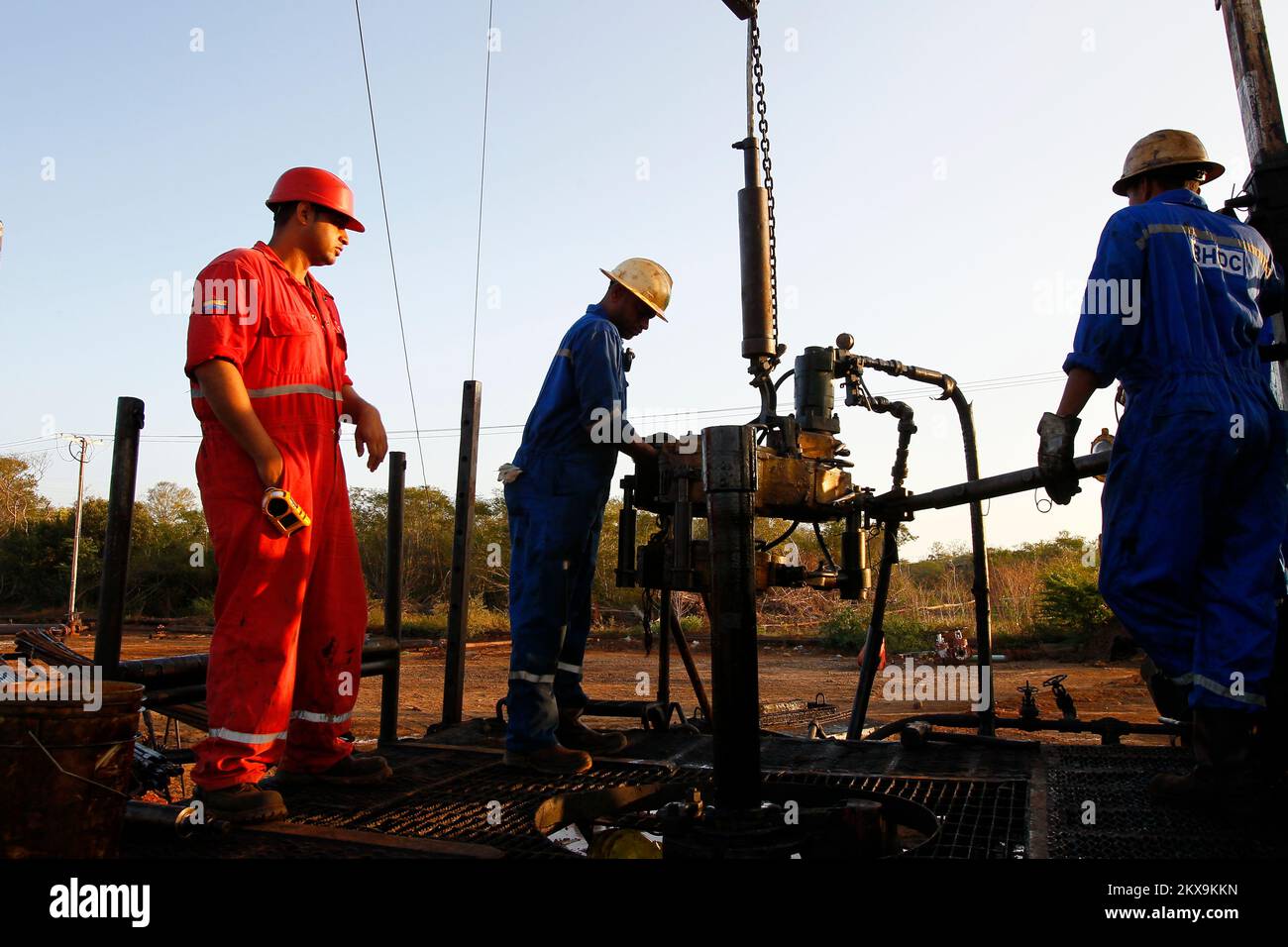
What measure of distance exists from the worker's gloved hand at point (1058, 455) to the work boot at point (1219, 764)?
0.77 meters

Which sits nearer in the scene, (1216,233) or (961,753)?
(1216,233)

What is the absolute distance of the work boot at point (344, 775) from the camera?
303 cm

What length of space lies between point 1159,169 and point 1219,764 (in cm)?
193

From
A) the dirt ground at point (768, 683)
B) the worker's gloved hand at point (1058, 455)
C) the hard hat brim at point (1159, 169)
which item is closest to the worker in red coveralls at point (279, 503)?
the worker's gloved hand at point (1058, 455)

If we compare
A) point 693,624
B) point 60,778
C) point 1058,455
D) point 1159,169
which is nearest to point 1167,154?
point 1159,169

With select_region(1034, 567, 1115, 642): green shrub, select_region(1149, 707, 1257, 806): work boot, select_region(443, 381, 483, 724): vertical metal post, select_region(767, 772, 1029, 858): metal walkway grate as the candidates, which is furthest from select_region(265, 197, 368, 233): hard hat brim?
select_region(1034, 567, 1115, 642): green shrub

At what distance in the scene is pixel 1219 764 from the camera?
249 centimetres

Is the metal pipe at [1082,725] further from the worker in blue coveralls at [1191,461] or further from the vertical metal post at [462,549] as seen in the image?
the vertical metal post at [462,549]

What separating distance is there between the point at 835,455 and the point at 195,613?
101 feet

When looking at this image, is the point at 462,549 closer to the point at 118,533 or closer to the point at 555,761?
the point at 555,761

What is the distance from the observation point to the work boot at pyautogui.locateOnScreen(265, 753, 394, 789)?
3.03 meters
